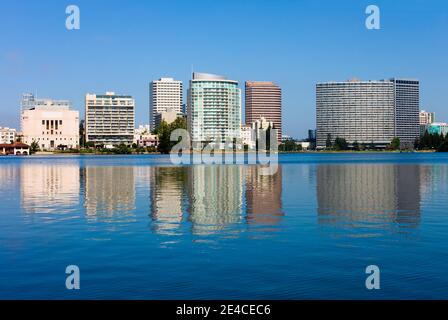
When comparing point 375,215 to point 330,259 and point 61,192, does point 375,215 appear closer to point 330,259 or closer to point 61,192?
point 330,259

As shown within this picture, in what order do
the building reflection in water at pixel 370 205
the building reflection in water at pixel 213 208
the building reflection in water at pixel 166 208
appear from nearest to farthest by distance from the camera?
1. the building reflection in water at pixel 166 208
2. the building reflection in water at pixel 213 208
3. the building reflection in water at pixel 370 205

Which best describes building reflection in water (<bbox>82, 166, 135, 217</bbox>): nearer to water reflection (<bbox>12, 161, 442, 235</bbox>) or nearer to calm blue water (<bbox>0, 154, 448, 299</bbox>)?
water reflection (<bbox>12, 161, 442, 235</bbox>)

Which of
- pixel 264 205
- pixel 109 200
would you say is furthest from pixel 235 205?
pixel 109 200

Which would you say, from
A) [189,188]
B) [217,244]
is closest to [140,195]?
[189,188]

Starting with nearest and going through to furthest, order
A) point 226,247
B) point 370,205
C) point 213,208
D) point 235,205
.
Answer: point 226,247 < point 213,208 < point 370,205 < point 235,205

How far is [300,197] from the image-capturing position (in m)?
35.9

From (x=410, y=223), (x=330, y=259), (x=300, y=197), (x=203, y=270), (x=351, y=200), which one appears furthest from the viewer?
(x=300, y=197)

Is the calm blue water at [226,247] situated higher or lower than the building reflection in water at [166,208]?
lower

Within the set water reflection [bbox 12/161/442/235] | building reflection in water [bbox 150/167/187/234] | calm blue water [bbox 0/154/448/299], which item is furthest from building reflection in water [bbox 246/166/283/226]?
building reflection in water [bbox 150/167/187/234]

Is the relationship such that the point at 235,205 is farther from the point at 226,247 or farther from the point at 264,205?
the point at 226,247

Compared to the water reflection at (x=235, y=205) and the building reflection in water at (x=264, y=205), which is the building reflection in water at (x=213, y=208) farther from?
the building reflection in water at (x=264, y=205)

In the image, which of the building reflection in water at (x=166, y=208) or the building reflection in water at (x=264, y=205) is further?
the building reflection in water at (x=264, y=205)

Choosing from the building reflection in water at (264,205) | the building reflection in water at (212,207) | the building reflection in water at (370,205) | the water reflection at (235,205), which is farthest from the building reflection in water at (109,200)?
the building reflection in water at (370,205)
